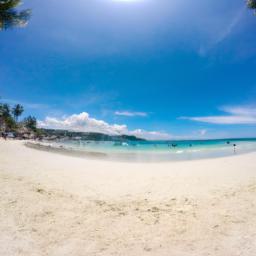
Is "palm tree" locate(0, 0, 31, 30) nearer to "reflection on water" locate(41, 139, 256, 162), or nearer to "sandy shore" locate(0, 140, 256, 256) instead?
"sandy shore" locate(0, 140, 256, 256)

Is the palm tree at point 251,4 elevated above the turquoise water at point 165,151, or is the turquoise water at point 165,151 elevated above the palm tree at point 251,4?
the palm tree at point 251,4

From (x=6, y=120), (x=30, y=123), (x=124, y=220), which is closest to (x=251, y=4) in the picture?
(x=124, y=220)

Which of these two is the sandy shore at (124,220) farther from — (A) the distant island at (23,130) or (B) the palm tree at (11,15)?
(A) the distant island at (23,130)

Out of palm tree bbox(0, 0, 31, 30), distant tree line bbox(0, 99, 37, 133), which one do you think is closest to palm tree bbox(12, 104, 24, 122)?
distant tree line bbox(0, 99, 37, 133)

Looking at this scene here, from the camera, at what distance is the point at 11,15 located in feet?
35.0

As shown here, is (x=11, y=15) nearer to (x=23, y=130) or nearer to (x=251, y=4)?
(x=251, y=4)

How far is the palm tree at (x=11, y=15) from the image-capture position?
10.3m

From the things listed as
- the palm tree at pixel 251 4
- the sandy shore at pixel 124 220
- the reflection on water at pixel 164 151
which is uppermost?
the palm tree at pixel 251 4

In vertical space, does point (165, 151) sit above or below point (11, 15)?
below

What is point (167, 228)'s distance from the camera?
5.38m

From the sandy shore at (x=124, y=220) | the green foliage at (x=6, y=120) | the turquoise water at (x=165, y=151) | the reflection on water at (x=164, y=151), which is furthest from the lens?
the green foliage at (x=6, y=120)

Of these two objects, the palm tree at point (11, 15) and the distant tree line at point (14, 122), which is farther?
the distant tree line at point (14, 122)

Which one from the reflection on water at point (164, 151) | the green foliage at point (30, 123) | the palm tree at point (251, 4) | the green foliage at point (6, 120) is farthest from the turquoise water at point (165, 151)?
the green foliage at point (30, 123)

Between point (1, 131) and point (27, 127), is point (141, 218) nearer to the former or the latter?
point (1, 131)
